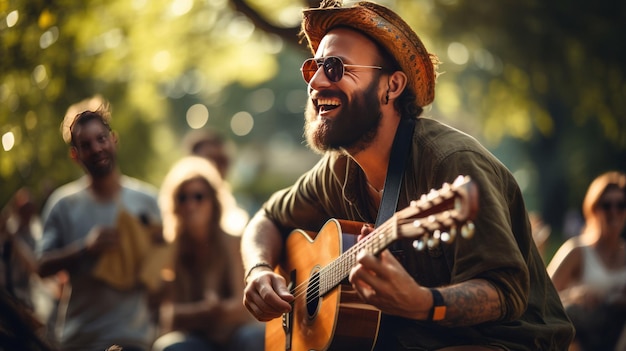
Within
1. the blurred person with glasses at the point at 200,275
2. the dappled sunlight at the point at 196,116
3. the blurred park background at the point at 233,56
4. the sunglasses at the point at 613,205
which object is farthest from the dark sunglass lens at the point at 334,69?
the dappled sunlight at the point at 196,116

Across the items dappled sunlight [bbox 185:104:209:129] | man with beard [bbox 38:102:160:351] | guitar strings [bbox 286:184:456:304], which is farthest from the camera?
dappled sunlight [bbox 185:104:209:129]

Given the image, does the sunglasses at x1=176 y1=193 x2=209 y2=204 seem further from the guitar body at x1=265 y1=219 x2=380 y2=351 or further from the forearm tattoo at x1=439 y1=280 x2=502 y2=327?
the forearm tattoo at x1=439 y1=280 x2=502 y2=327

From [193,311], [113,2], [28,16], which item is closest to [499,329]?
[193,311]

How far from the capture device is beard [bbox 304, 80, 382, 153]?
153 inches

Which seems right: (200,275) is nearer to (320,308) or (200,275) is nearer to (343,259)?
(320,308)

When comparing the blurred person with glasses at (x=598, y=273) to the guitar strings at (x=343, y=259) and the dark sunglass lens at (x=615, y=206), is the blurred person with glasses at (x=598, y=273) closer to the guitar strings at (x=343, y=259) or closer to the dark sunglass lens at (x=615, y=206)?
the dark sunglass lens at (x=615, y=206)

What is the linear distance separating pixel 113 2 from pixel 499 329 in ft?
18.7

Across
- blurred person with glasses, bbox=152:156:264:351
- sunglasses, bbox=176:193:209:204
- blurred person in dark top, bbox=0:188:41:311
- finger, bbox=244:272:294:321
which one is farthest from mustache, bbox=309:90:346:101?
blurred person in dark top, bbox=0:188:41:311

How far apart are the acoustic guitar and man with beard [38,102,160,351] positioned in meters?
2.19

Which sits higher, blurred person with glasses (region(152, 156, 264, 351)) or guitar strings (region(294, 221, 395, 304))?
blurred person with glasses (region(152, 156, 264, 351))

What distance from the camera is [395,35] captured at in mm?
3889

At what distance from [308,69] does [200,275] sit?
3.12 metres

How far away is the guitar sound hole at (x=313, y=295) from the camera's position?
3.96 meters

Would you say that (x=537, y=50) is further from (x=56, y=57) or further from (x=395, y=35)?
(x=395, y=35)
